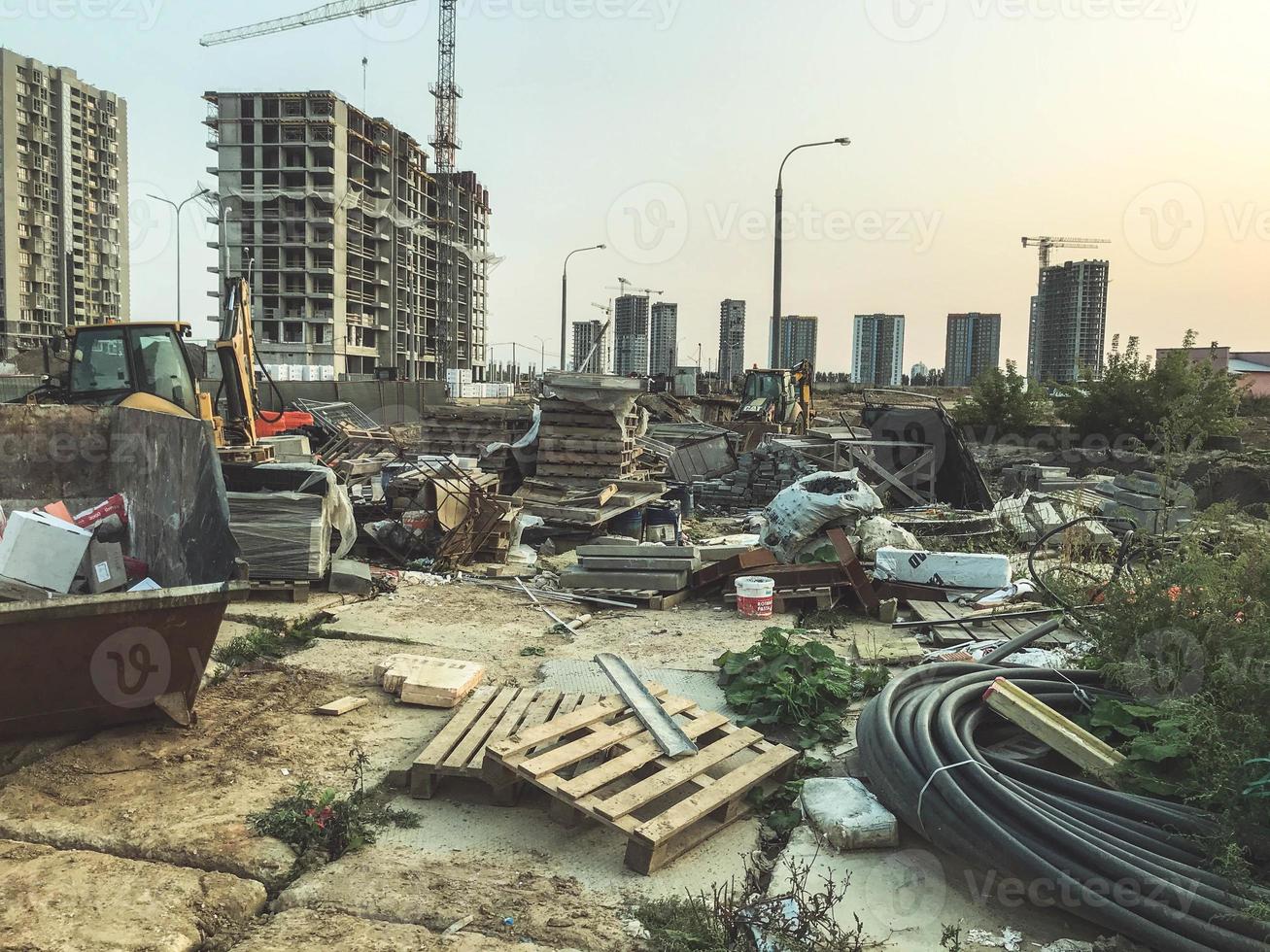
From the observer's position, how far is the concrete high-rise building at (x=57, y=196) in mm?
74375

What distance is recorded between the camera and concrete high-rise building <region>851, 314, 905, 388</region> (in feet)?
287

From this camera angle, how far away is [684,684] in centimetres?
600

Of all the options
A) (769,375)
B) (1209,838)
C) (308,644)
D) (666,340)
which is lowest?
(308,644)

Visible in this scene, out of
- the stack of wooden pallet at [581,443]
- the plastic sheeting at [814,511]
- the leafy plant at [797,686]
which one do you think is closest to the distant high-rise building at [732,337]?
the stack of wooden pallet at [581,443]

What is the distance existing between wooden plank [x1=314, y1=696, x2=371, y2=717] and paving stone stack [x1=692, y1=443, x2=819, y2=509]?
9.89m

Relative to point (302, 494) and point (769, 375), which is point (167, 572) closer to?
point (302, 494)

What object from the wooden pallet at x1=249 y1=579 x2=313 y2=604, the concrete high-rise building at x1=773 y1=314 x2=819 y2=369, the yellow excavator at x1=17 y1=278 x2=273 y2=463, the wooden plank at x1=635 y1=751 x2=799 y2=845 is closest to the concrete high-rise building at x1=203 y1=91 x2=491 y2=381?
the concrete high-rise building at x1=773 y1=314 x2=819 y2=369

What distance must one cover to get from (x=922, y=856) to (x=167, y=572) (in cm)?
504

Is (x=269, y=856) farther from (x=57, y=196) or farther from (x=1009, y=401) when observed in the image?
(x=57, y=196)

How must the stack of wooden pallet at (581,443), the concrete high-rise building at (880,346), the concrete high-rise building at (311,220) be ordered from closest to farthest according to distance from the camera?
the stack of wooden pallet at (581,443), the concrete high-rise building at (311,220), the concrete high-rise building at (880,346)

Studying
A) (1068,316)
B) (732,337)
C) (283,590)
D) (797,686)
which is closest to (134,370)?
(283,590)

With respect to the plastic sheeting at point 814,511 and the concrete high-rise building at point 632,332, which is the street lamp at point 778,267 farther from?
the concrete high-rise building at point 632,332

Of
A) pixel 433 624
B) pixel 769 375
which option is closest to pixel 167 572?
pixel 433 624

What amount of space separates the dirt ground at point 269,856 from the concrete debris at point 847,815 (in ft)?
1.05
